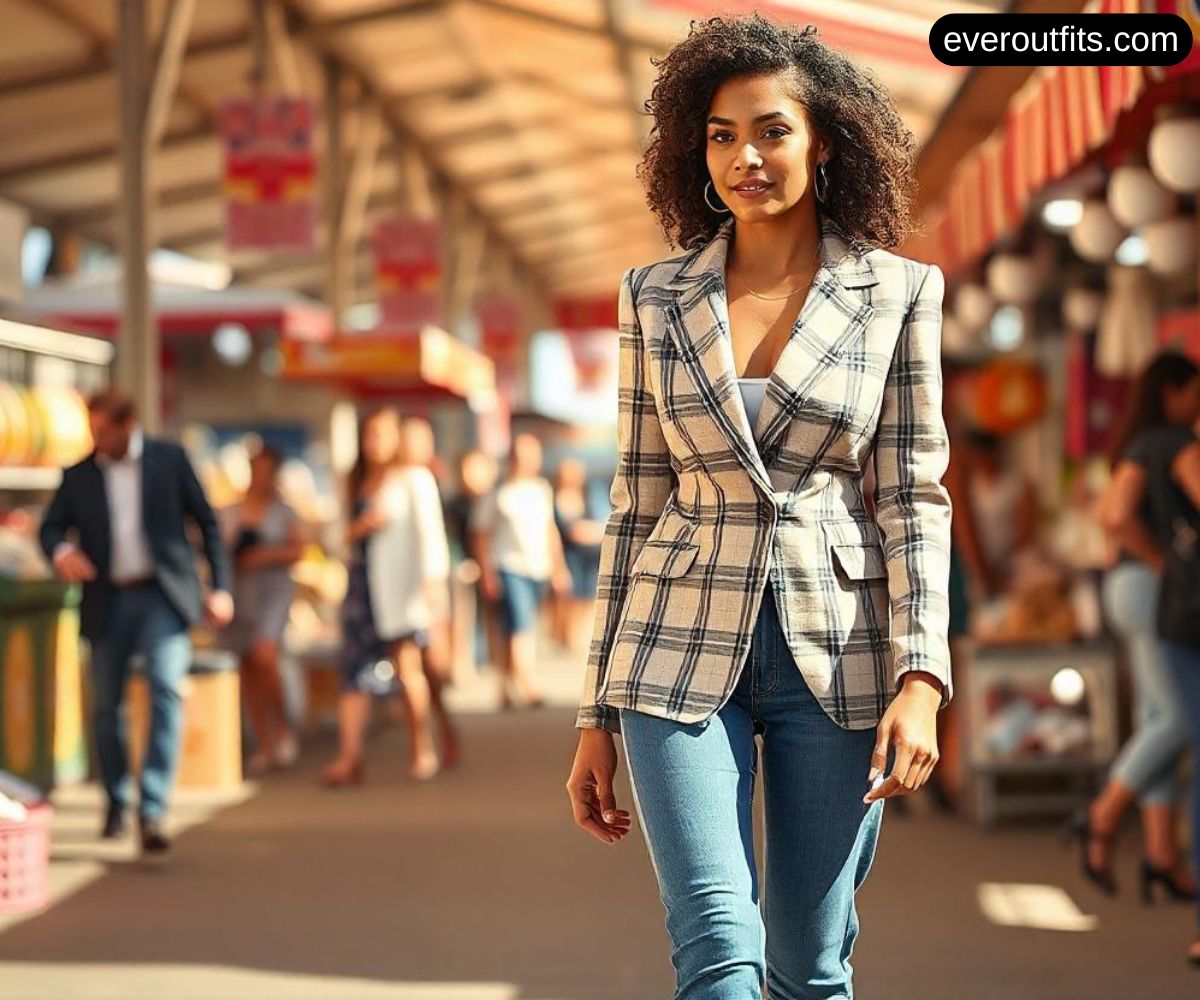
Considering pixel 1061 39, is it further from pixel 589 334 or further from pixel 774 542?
pixel 589 334

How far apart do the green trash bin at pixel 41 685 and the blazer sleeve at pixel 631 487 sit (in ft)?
22.4

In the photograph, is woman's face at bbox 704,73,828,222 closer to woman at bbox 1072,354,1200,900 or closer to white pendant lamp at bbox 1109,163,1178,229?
woman at bbox 1072,354,1200,900

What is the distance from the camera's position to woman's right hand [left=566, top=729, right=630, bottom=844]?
3049mm

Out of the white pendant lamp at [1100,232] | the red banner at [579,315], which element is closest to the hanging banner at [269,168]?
the white pendant lamp at [1100,232]

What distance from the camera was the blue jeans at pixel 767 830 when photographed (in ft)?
9.41

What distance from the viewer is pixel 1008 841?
854 centimetres

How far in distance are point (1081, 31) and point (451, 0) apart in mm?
12016

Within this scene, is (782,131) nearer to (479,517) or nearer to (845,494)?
(845,494)

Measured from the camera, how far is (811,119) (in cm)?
318

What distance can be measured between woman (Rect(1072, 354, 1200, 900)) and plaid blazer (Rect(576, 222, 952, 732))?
3.45 meters

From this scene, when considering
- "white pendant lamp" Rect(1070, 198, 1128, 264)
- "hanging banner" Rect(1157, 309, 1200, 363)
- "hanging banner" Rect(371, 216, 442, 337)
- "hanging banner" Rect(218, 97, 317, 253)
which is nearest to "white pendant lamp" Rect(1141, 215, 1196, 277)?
"hanging banner" Rect(1157, 309, 1200, 363)

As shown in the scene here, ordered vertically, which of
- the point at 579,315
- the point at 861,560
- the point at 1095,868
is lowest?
the point at 1095,868

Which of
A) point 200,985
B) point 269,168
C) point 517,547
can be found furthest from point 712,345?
point 269,168

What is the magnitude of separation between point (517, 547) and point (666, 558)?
417 inches
